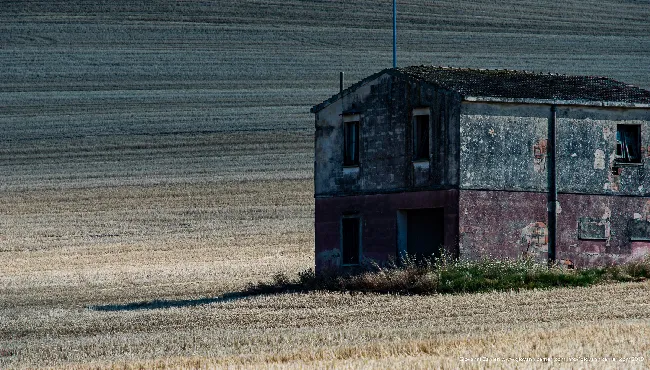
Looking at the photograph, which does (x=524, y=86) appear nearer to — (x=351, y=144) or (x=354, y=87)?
(x=354, y=87)

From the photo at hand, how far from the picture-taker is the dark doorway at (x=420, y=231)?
3572 cm

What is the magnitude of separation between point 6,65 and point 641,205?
4669cm

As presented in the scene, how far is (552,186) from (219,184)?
27.4 m

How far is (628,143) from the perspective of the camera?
3653cm

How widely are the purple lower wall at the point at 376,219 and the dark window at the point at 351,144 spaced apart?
1059 millimetres

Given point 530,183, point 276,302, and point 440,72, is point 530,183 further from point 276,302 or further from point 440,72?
point 276,302

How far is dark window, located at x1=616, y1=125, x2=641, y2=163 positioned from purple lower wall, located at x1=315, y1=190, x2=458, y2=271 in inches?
199

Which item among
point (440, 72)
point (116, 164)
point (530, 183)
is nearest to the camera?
point (530, 183)

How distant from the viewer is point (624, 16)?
85.4 metres

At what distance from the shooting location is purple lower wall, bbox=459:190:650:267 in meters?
34.3

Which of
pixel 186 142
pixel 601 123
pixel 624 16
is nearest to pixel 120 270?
pixel 601 123

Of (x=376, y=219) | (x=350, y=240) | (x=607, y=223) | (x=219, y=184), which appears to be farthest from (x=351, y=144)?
(x=219, y=184)

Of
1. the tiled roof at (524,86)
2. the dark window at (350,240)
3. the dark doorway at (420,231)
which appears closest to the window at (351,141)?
the dark window at (350,240)

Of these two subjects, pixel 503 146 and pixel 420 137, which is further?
pixel 420 137
